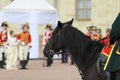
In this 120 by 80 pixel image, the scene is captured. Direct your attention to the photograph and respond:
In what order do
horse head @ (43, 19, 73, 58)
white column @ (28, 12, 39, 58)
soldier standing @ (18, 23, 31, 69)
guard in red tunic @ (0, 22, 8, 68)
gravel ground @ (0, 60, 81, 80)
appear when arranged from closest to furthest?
1. horse head @ (43, 19, 73, 58)
2. gravel ground @ (0, 60, 81, 80)
3. soldier standing @ (18, 23, 31, 69)
4. guard in red tunic @ (0, 22, 8, 68)
5. white column @ (28, 12, 39, 58)

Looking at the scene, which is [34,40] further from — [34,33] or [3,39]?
[3,39]

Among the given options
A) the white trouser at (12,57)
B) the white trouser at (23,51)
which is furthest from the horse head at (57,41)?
the white trouser at (23,51)

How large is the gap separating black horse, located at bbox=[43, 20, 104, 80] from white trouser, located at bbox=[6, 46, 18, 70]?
12285 mm

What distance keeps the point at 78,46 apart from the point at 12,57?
1260 centimetres

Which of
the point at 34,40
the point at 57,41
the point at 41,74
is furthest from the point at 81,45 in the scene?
the point at 34,40

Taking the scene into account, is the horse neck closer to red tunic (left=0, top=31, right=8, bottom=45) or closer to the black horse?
the black horse

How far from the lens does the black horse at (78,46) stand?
7.79 m

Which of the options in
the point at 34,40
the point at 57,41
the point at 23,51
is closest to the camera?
the point at 57,41

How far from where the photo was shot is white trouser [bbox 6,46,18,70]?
794 inches

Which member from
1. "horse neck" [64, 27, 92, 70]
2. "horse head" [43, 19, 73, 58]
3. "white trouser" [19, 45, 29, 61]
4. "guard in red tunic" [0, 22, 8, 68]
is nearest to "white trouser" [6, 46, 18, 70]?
"white trouser" [19, 45, 29, 61]

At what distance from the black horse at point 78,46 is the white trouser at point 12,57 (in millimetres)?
12285

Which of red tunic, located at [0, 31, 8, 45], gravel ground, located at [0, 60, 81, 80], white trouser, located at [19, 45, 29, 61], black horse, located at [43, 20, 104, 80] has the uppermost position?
black horse, located at [43, 20, 104, 80]

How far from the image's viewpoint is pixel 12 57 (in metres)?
20.3

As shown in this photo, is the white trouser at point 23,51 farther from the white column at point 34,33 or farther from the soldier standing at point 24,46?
the white column at point 34,33
